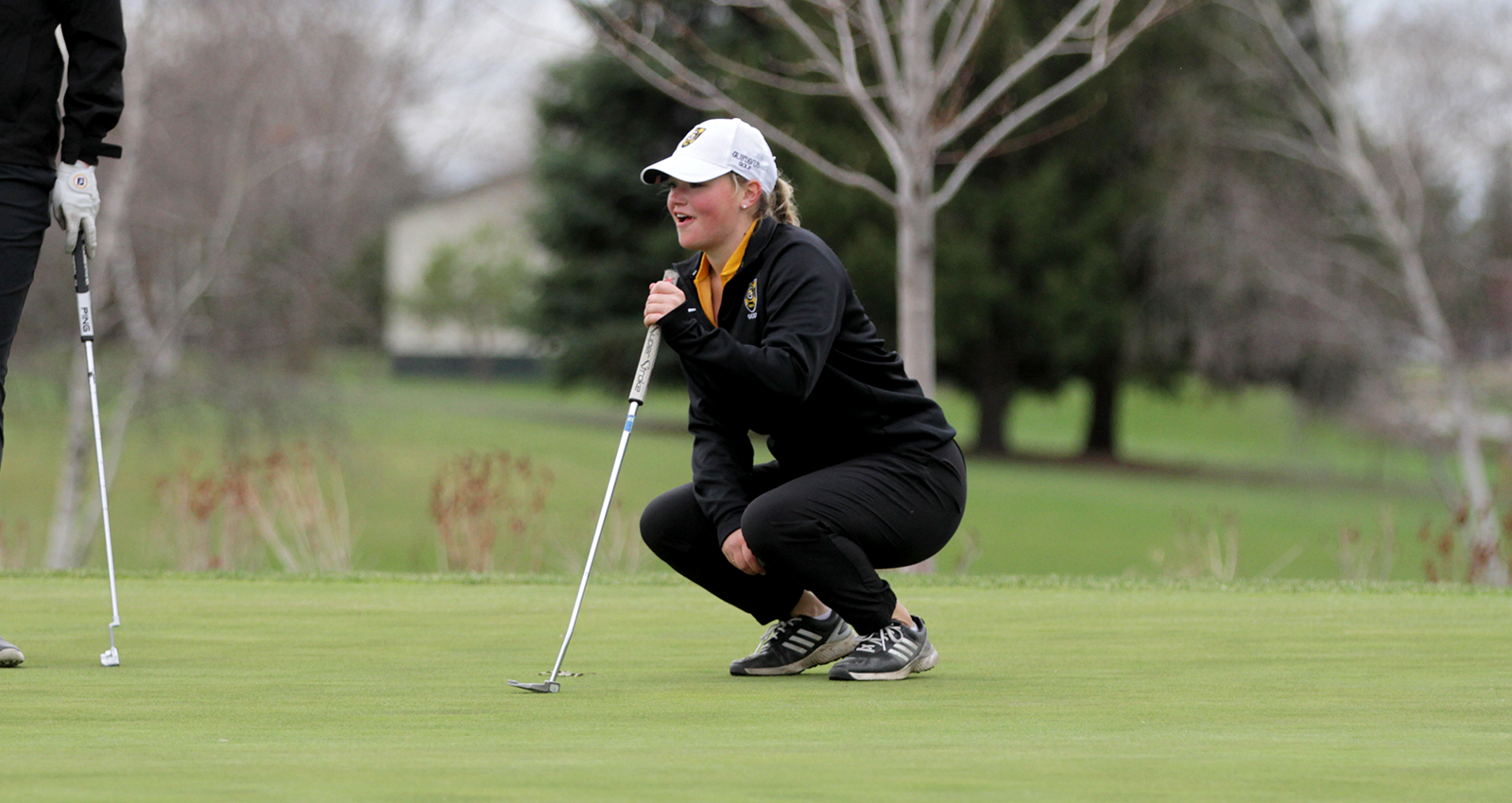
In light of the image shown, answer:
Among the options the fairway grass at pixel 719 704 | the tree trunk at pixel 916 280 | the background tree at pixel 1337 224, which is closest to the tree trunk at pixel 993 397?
the background tree at pixel 1337 224

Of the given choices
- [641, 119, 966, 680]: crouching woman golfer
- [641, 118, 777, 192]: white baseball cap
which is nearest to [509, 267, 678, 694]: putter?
[641, 119, 966, 680]: crouching woman golfer

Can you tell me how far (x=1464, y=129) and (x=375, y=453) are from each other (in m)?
14.1

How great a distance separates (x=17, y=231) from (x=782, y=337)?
1979 millimetres

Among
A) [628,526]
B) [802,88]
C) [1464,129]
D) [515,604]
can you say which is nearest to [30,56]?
[515,604]

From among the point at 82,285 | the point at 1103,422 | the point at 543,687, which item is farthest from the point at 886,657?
the point at 1103,422

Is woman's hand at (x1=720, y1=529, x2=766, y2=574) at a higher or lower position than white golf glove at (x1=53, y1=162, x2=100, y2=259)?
lower

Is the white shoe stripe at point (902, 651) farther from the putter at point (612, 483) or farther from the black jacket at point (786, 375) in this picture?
the putter at point (612, 483)

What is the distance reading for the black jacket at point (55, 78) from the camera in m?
4.46

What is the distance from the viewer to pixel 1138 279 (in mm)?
26109

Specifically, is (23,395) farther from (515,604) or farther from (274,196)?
(515,604)

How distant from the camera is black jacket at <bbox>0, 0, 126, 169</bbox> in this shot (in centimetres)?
446

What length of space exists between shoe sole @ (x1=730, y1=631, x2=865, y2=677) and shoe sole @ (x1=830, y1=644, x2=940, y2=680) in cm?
14

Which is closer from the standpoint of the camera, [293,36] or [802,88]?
[802,88]

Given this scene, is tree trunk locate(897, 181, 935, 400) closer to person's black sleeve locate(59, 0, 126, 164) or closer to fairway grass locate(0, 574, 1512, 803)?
fairway grass locate(0, 574, 1512, 803)
